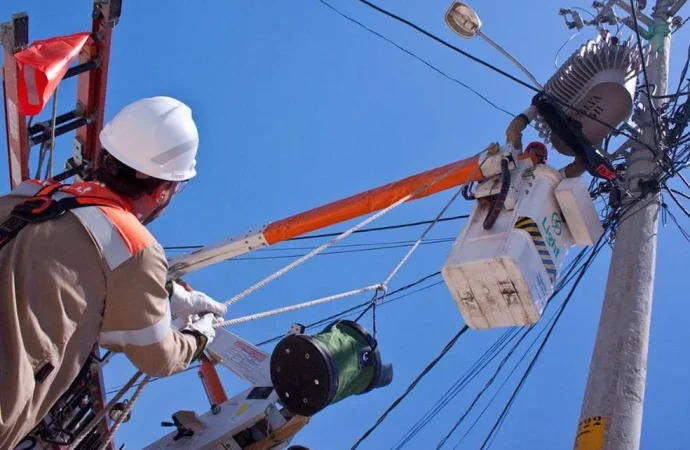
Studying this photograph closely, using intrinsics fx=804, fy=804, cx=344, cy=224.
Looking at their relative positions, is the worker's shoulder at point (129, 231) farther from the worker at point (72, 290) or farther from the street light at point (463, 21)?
the street light at point (463, 21)

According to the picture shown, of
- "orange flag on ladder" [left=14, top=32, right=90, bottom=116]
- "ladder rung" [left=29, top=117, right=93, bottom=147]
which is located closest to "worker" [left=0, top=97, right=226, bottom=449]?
"orange flag on ladder" [left=14, top=32, right=90, bottom=116]

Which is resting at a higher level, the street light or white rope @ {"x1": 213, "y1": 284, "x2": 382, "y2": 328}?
the street light

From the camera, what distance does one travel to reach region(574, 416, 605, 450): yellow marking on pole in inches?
171

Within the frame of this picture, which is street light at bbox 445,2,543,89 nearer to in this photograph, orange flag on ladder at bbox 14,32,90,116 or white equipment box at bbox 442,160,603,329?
white equipment box at bbox 442,160,603,329

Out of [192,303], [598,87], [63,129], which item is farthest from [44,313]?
[598,87]

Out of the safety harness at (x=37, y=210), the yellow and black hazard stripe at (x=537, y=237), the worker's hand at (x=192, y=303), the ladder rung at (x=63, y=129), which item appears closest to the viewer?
the safety harness at (x=37, y=210)

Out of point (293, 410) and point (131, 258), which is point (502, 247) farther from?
point (131, 258)

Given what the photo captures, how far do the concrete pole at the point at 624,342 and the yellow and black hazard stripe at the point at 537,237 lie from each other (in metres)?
0.63

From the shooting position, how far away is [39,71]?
5148mm

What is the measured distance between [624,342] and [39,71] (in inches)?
158

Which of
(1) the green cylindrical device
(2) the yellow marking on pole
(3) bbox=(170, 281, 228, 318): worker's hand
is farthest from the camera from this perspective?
(2) the yellow marking on pole

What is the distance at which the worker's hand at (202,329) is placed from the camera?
11.1 feet

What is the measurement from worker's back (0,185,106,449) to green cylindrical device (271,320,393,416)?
1.65m

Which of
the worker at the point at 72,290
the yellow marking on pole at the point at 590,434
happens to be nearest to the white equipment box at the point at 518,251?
the yellow marking on pole at the point at 590,434
